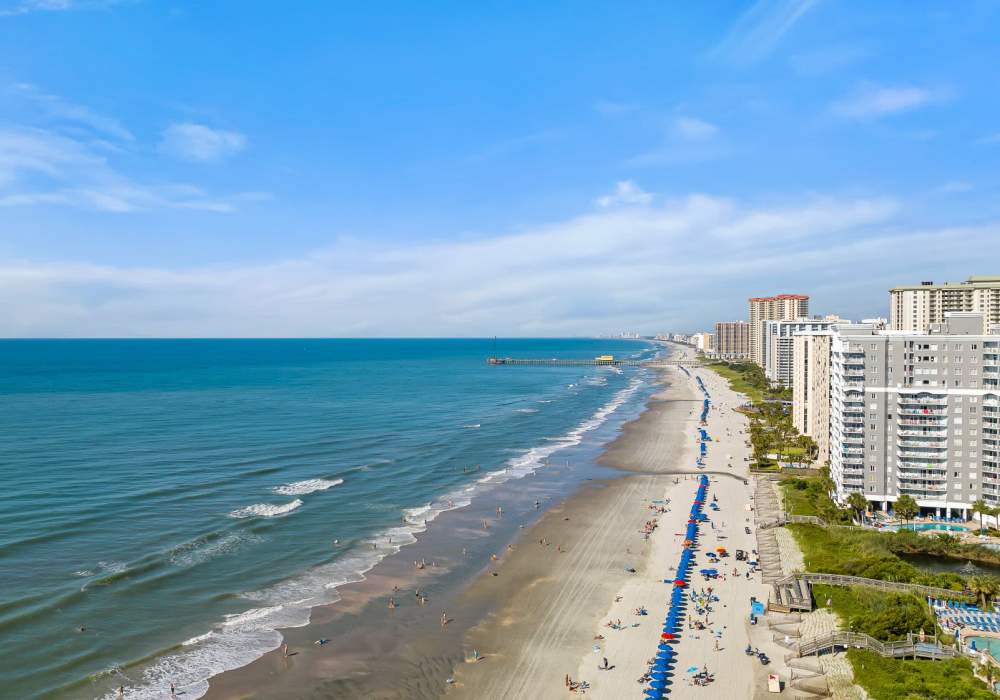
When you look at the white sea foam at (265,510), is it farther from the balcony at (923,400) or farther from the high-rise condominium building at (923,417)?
the balcony at (923,400)

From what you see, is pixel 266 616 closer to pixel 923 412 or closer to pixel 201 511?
pixel 201 511

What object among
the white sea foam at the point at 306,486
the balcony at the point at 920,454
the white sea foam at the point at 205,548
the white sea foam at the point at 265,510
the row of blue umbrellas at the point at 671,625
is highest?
the balcony at the point at 920,454

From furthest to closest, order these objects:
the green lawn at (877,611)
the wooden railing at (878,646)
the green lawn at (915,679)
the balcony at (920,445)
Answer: the balcony at (920,445) < the green lawn at (877,611) < the wooden railing at (878,646) < the green lawn at (915,679)

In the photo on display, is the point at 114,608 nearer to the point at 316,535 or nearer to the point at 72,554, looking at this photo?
the point at 72,554

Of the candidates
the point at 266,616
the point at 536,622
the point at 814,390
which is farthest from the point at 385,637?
the point at 814,390

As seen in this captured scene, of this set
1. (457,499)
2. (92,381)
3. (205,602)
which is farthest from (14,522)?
(92,381)

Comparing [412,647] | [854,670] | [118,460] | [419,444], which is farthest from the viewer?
[419,444]

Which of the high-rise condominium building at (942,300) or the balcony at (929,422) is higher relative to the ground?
the high-rise condominium building at (942,300)

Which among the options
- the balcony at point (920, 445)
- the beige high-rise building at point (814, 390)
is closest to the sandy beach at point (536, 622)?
the balcony at point (920, 445)
